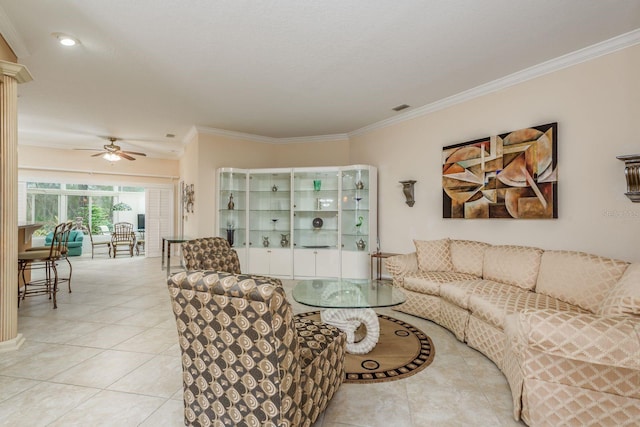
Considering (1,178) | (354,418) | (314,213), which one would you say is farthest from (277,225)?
(354,418)

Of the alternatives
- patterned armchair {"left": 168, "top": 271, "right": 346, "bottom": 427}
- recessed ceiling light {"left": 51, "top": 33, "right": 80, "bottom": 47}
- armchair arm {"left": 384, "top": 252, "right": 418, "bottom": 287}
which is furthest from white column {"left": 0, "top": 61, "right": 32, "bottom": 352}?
armchair arm {"left": 384, "top": 252, "right": 418, "bottom": 287}

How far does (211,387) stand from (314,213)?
4.55 m

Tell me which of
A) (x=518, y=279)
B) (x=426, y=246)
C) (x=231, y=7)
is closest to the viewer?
(x=231, y=7)

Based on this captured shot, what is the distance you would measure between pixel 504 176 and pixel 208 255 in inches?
135

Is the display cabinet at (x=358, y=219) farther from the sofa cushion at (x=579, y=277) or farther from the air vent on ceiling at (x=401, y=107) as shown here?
the sofa cushion at (x=579, y=277)

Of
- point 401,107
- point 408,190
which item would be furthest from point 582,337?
point 401,107

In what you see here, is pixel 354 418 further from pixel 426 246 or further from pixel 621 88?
pixel 621 88

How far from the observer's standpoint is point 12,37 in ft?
9.24

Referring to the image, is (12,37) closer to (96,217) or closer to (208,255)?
(208,255)

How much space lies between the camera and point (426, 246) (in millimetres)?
4094

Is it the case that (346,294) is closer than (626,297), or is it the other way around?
(626,297)

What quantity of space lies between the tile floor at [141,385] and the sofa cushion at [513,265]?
855mm

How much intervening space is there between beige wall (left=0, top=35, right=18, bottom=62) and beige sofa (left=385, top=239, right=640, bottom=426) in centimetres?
444

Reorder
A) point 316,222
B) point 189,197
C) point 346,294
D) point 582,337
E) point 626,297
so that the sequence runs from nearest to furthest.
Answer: point 582,337 < point 626,297 < point 346,294 < point 316,222 < point 189,197
